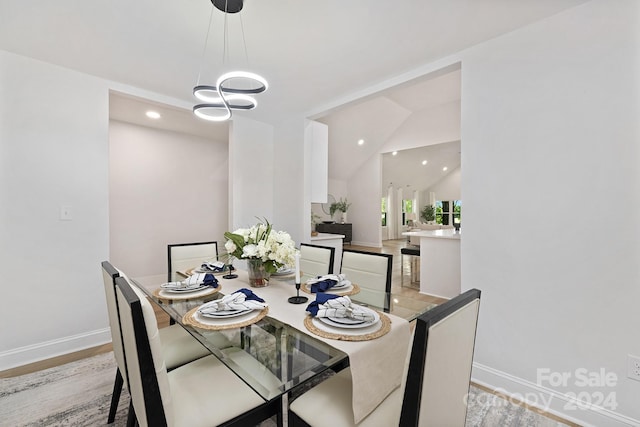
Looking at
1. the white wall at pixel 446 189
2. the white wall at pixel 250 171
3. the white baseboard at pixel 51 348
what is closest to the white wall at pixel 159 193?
the white wall at pixel 250 171

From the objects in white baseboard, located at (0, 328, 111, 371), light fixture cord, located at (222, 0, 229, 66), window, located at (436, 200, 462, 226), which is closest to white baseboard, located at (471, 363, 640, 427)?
light fixture cord, located at (222, 0, 229, 66)

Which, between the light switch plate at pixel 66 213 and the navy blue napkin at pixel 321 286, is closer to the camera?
the navy blue napkin at pixel 321 286

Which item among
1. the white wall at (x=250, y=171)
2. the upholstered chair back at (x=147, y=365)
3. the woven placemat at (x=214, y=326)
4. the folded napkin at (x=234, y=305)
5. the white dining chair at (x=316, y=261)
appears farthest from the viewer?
the white wall at (x=250, y=171)

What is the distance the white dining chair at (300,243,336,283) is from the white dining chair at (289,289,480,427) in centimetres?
115

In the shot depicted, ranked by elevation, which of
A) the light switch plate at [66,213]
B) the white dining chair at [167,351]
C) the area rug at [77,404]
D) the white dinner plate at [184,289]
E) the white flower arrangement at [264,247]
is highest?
the light switch plate at [66,213]

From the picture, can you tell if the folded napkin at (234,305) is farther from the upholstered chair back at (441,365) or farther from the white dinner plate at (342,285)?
the upholstered chair back at (441,365)

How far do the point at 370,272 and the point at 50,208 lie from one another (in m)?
2.74

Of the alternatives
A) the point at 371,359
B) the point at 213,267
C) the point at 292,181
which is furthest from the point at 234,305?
the point at 292,181

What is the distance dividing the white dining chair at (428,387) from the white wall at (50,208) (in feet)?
8.18

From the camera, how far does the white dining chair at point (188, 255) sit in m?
2.46

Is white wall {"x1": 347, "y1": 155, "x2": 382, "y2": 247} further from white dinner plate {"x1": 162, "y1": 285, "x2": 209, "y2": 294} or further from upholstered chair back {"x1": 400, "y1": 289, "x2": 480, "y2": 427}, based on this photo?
upholstered chair back {"x1": 400, "y1": 289, "x2": 480, "y2": 427}

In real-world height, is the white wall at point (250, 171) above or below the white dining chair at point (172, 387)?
above

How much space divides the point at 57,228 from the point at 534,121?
3814 mm

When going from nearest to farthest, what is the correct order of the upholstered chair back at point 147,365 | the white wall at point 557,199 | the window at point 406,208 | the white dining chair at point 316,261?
the upholstered chair back at point 147,365
the white wall at point 557,199
the white dining chair at point 316,261
the window at point 406,208
